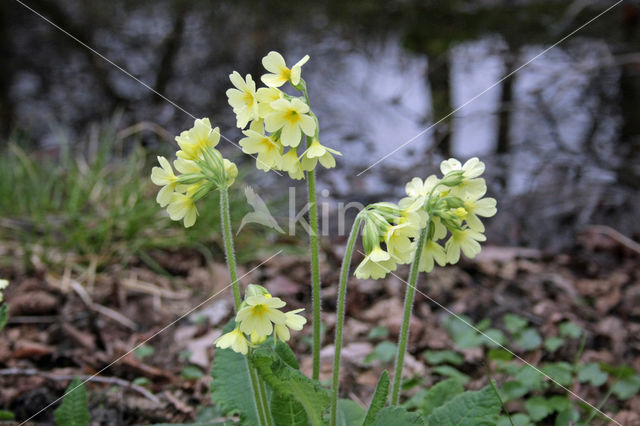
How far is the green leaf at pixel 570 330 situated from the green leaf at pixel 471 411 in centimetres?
110

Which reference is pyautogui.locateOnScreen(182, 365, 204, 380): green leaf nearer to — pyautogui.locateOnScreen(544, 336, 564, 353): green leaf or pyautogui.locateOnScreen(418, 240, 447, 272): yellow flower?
pyautogui.locateOnScreen(418, 240, 447, 272): yellow flower

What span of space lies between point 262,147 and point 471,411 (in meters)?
0.76

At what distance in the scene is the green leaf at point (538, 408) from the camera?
5.73 feet

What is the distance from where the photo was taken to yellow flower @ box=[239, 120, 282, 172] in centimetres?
121

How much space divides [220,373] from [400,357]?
0.47 metres

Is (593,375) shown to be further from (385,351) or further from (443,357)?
(385,351)

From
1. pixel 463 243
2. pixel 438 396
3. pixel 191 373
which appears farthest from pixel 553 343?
pixel 191 373

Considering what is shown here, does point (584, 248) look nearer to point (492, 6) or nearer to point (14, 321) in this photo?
point (14, 321)

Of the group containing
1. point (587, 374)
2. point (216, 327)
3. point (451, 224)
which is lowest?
point (587, 374)

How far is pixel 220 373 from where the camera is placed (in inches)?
57.7

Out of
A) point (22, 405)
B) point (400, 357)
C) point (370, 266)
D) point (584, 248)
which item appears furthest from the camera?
point (584, 248)

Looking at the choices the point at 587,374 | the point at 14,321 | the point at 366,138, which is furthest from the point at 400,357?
the point at 366,138

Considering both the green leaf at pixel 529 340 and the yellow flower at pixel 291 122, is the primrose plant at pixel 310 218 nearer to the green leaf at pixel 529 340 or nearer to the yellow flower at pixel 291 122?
the yellow flower at pixel 291 122

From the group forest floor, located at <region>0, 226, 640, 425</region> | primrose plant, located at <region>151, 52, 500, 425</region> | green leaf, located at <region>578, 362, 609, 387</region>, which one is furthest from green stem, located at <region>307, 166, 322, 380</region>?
green leaf, located at <region>578, 362, 609, 387</region>
